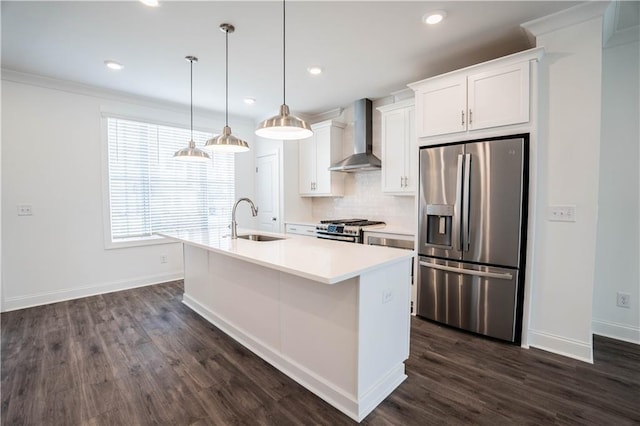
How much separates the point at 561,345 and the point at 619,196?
1.45m

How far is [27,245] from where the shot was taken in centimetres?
350

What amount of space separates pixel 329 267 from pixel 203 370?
139cm

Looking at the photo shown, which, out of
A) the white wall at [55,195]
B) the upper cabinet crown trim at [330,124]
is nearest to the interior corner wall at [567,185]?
the upper cabinet crown trim at [330,124]

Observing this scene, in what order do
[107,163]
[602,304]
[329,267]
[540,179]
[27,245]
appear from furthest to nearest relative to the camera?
[107,163], [27,245], [602,304], [540,179], [329,267]

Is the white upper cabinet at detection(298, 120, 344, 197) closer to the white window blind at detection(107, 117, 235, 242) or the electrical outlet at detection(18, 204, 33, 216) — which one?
the white window blind at detection(107, 117, 235, 242)

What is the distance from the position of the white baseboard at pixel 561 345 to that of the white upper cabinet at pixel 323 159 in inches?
118

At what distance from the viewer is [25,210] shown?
3.47m

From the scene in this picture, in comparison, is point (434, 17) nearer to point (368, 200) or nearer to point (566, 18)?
point (566, 18)

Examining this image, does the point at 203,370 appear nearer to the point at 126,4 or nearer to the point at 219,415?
the point at 219,415

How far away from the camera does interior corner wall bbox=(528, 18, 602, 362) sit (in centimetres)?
229

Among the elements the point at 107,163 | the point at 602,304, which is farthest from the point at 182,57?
the point at 602,304

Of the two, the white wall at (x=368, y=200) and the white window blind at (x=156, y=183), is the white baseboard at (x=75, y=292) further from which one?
the white wall at (x=368, y=200)

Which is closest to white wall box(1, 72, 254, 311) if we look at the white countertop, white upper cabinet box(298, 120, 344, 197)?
the white countertop

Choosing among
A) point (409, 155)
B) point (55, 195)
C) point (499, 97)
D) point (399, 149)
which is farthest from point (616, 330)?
point (55, 195)
